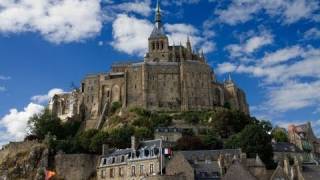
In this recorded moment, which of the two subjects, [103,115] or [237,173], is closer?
[237,173]

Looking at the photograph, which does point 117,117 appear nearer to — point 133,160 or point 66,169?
point 66,169

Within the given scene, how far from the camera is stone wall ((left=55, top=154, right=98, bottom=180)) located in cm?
6212

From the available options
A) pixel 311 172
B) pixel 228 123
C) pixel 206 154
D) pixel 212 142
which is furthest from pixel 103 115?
pixel 311 172

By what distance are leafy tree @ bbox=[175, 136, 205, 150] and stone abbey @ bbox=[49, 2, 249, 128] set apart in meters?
23.7

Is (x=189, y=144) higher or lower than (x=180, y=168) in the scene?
higher

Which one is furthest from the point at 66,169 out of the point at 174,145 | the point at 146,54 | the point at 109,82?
the point at 146,54

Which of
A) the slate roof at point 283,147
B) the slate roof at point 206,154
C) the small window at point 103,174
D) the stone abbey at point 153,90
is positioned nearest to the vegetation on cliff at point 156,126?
the slate roof at point 283,147

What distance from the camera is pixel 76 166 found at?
206 ft

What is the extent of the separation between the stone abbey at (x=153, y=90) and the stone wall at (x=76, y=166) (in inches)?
1176

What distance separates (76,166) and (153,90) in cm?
3349

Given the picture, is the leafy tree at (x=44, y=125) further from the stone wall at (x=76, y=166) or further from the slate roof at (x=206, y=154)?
the slate roof at (x=206, y=154)

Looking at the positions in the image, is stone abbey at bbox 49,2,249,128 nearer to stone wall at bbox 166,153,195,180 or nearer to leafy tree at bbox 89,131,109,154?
leafy tree at bbox 89,131,109,154

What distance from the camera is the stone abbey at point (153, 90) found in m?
93.0

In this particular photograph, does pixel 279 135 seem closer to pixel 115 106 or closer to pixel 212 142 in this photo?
pixel 212 142
